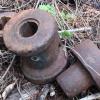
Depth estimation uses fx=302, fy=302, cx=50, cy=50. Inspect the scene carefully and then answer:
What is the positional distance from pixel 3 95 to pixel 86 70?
609 mm

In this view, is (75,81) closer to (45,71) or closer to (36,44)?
(45,71)

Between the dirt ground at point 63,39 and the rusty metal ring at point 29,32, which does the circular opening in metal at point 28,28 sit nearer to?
the rusty metal ring at point 29,32

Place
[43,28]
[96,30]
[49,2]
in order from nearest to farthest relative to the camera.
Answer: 1. [43,28]
2. [96,30]
3. [49,2]

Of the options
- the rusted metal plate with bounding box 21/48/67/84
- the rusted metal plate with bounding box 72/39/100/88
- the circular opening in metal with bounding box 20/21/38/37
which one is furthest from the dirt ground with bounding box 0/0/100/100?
the circular opening in metal with bounding box 20/21/38/37

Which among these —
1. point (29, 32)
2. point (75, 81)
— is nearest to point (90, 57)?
point (75, 81)

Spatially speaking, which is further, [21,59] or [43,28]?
[21,59]

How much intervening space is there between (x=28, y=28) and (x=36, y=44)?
0.68 feet

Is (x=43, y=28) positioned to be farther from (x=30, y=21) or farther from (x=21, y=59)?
(x=21, y=59)

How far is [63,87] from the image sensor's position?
2104 millimetres

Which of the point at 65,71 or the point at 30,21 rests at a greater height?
the point at 30,21

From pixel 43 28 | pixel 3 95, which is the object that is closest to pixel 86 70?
pixel 43 28

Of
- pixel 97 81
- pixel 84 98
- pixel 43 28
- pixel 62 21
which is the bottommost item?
pixel 84 98

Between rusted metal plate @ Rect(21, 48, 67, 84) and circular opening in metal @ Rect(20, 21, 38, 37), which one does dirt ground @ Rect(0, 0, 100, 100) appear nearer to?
rusted metal plate @ Rect(21, 48, 67, 84)

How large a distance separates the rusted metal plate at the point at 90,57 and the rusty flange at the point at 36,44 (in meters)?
0.16
